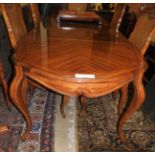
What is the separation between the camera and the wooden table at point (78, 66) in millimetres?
1024

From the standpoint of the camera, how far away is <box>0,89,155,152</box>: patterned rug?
4.95ft

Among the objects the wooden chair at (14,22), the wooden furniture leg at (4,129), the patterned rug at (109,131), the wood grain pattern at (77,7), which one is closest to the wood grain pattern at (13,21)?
the wooden chair at (14,22)

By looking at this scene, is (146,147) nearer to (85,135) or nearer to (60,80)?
(85,135)

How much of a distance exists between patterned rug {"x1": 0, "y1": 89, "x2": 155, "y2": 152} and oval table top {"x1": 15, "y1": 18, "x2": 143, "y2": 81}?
0.72 m

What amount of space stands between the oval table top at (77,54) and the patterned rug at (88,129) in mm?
715

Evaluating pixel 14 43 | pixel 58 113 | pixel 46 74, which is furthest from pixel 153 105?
pixel 14 43

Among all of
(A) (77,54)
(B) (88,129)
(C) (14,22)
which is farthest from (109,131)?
(C) (14,22)

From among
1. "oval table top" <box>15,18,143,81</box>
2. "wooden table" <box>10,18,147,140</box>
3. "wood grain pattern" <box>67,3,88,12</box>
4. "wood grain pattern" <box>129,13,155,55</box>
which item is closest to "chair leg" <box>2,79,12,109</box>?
"wooden table" <box>10,18,147,140</box>

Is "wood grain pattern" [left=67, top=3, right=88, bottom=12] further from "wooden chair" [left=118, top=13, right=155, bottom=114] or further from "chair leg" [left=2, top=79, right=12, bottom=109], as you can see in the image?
"chair leg" [left=2, top=79, right=12, bottom=109]

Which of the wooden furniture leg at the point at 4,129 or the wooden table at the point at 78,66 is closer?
the wooden table at the point at 78,66

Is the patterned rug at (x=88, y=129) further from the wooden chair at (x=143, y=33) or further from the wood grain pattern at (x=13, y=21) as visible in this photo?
the wood grain pattern at (x=13, y=21)

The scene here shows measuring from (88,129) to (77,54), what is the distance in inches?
29.6

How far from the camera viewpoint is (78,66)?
1.08 metres

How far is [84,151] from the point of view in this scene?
147cm
